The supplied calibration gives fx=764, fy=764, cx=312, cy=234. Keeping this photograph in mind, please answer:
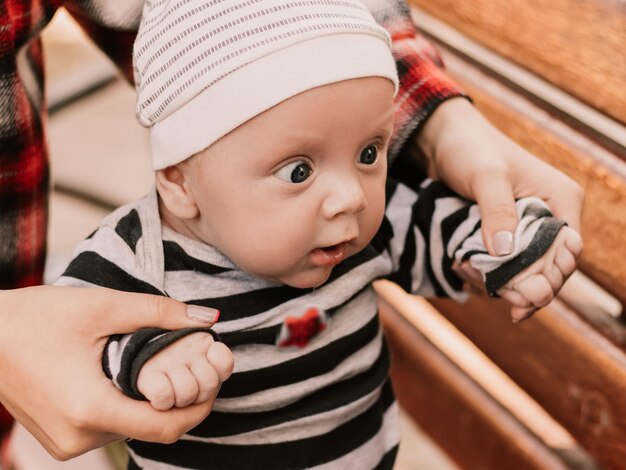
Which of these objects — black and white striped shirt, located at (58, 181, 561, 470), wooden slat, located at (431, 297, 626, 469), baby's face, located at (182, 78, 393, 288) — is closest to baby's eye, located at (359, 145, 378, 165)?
baby's face, located at (182, 78, 393, 288)

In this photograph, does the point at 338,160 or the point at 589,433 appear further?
the point at 589,433

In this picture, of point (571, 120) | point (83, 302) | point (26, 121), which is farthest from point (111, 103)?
point (83, 302)

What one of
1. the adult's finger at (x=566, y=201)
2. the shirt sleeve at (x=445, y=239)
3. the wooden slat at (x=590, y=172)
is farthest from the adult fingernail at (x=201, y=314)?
the wooden slat at (x=590, y=172)

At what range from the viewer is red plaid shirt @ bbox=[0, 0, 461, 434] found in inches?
31.8

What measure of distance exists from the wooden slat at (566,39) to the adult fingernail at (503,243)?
287 mm

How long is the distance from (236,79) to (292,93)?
5 cm

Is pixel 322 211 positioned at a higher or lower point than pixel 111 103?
higher

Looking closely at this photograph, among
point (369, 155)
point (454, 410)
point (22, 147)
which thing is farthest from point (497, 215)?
point (454, 410)

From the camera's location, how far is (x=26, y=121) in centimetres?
83

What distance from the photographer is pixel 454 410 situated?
1.35m

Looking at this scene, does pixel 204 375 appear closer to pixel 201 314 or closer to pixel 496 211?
pixel 201 314

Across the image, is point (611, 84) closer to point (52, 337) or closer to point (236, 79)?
point (236, 79)

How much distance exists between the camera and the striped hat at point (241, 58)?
59 cm

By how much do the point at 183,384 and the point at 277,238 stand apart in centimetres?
14
